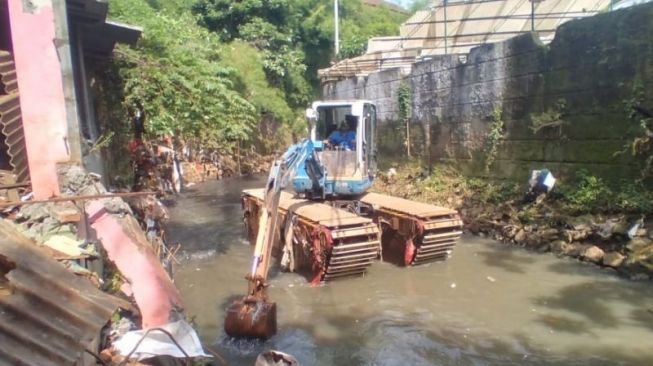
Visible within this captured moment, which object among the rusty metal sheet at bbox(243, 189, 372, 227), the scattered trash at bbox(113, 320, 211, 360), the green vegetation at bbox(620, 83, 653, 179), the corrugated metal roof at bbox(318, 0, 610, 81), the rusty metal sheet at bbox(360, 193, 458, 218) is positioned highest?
the corrugated metal roof at bbox(318, 0, 610, 81)

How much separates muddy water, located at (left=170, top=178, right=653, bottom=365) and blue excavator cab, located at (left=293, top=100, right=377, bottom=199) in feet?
5.64

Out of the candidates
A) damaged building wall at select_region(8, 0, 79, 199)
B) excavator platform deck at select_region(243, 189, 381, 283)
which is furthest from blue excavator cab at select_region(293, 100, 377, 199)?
damaged building wall at select_region(8, 0, 79, 199)

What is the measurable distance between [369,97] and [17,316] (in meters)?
17.7

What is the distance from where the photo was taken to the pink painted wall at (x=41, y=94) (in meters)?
5.09

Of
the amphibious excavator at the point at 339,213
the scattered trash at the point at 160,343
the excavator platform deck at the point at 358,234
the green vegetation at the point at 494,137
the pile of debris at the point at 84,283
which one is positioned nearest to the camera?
the pile of debris at the point at 84,283

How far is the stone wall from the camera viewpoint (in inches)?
406

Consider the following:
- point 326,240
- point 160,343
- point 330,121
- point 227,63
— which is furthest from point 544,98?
point 227,63

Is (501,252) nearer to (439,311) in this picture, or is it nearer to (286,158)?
(439,311)

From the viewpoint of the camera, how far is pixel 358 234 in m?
8.76

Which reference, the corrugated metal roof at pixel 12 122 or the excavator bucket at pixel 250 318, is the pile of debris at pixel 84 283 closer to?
the corrugated metal roof at pixel 12 122

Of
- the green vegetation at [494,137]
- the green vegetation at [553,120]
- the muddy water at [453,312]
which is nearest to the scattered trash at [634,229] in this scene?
the muddy water at [453,312]

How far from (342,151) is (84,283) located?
24.4 feet

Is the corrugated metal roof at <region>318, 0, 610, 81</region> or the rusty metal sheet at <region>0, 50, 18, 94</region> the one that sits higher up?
the corrugated metal roof at <region>318, 0, 610, 81</region>

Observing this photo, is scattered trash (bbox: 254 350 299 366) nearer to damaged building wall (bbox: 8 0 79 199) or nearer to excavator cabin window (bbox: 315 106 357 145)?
damaged building wall (bbox: 8 0 79 199)
